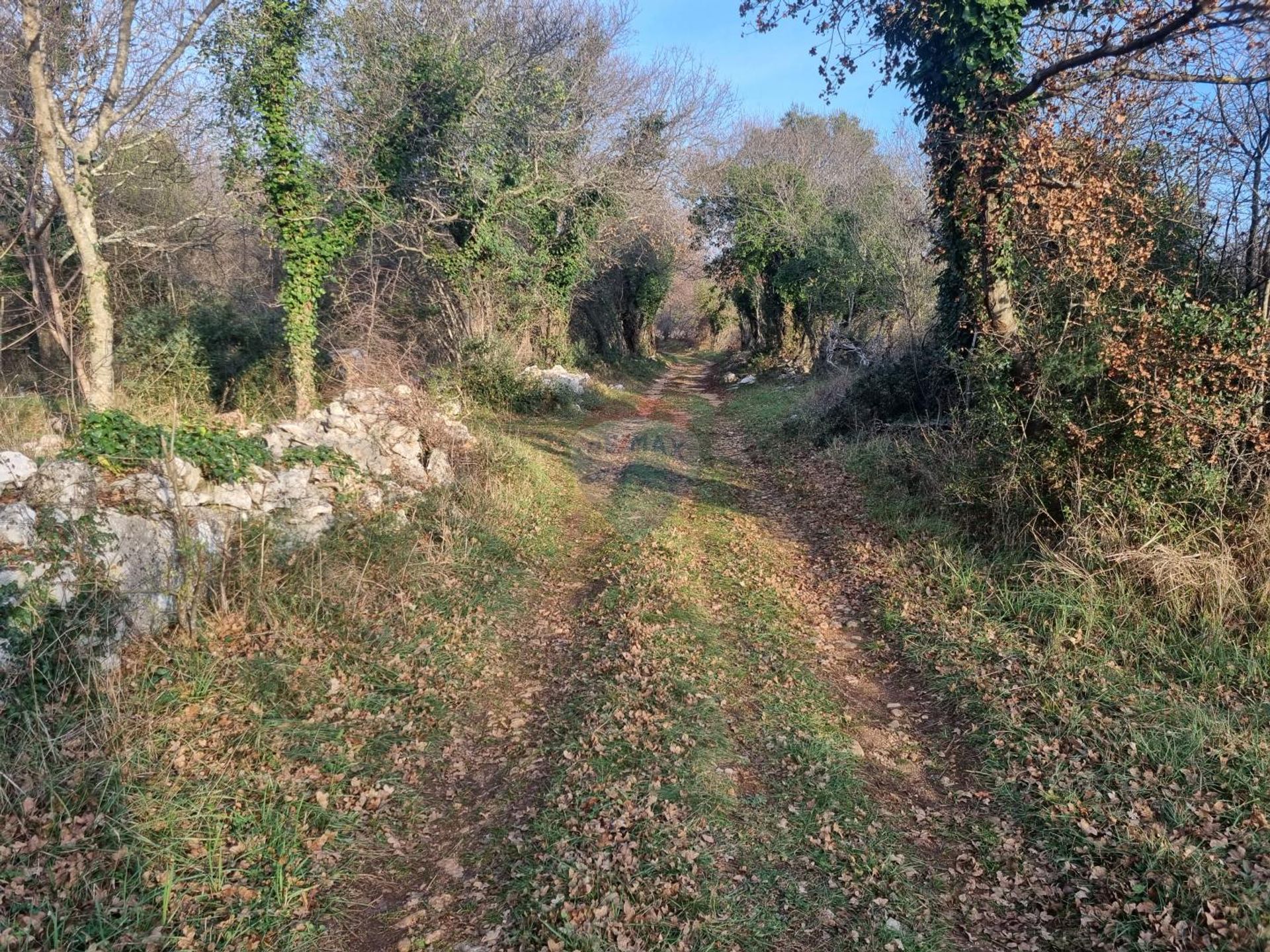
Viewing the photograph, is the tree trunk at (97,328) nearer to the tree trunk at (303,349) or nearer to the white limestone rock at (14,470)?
the tree trunk at (303,349)

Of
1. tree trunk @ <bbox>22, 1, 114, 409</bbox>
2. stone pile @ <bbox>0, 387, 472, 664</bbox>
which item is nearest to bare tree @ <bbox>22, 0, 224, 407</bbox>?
tree trunk @ <bbox>22, 1, 114, 409</bbox>

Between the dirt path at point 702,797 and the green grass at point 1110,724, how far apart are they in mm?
291

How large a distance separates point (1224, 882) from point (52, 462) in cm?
892

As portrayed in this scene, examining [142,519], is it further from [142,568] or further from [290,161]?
[290,161]

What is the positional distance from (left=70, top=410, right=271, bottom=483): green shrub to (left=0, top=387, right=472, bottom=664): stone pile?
0.39ft

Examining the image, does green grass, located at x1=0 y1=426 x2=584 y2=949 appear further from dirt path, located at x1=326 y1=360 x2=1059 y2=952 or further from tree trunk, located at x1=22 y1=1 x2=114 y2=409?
tree trunk, located at x1=22 y1=1 x2=114 y2=409

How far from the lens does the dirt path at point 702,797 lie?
3.83m

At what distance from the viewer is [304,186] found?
13.9 meters

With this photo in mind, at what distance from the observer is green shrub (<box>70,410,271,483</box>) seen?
21.9 ft

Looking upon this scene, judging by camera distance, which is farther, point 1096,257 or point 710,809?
point 1096,257

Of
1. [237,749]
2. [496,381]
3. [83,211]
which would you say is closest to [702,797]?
[237,749]

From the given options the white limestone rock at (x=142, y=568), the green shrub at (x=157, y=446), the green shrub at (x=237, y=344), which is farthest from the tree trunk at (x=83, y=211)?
the white limestone rock at (x=142, y=568)

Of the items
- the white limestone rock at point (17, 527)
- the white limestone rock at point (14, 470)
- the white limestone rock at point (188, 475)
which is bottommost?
the white limestone rock at point (17, 527)

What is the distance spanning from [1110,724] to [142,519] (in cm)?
786
